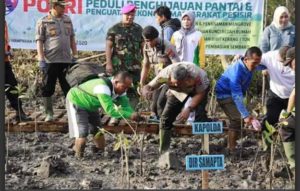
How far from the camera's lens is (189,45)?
9828 millimetres

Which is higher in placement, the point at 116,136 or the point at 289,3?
the point at 289,3

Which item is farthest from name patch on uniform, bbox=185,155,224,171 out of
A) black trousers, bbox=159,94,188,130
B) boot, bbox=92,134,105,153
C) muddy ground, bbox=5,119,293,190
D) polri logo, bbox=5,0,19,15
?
polri logo, bbox=5,0,19,15

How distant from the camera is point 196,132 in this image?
9.74 metres

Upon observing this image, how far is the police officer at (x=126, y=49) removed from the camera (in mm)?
9742

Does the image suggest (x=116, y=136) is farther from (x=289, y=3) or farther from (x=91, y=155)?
(x=289, y=3)

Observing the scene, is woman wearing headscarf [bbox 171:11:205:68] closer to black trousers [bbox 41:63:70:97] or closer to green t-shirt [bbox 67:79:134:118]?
Answer: green t-shirt [bbox 67:79:134:118]

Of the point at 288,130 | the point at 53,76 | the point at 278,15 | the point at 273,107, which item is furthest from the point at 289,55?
the point at 53,76

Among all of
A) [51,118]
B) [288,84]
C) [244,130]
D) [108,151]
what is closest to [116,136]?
[108,151]

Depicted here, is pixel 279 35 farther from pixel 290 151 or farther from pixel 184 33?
pixel 290 151

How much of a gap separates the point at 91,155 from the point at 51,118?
2.28ft

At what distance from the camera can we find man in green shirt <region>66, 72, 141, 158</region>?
9.49 meters

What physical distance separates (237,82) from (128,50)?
1.43 metres

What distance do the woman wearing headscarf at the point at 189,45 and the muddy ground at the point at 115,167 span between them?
1014 mm

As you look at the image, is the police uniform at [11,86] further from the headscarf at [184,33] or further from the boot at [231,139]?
the boot at [231,139]
